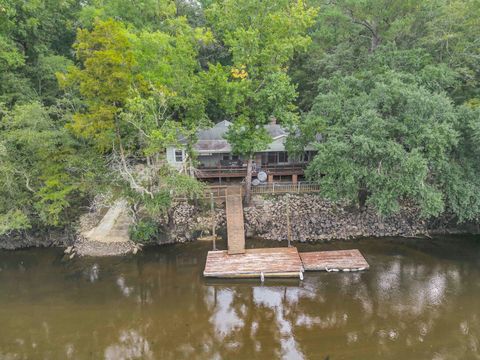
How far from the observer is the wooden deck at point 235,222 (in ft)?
57.0

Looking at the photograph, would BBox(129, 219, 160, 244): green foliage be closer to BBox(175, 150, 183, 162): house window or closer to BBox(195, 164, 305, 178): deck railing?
BBox(195, 164, 305, 178): deck railing

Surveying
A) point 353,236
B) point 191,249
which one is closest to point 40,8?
point 191,249

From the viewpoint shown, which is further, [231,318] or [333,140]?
[333,140]

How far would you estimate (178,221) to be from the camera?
20.0 metres

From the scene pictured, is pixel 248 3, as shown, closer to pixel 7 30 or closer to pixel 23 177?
pixel 23 177

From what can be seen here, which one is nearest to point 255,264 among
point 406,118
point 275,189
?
point 275,189

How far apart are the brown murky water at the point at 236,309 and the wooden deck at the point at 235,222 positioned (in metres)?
1.87

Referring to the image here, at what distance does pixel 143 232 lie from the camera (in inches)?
737

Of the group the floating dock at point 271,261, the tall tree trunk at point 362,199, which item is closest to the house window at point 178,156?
the floating dock at point 271,261

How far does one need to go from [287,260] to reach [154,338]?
→ 23.2 ft

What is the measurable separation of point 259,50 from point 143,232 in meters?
11.9

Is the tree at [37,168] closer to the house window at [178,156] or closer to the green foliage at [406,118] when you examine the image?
the house window at [178,156]

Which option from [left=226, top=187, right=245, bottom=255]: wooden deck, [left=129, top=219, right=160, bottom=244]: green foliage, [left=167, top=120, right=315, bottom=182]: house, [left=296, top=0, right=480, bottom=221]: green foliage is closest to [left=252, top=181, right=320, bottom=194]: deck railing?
[left=296, top=0, right=480, bottom=221]: green foliage

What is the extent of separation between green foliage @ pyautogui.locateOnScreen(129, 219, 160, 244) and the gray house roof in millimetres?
6202
